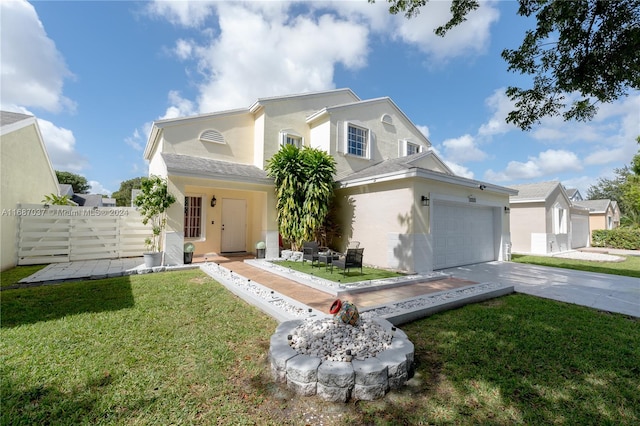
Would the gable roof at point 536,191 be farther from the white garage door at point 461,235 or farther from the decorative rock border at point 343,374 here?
the decorative rock border at point 343,374

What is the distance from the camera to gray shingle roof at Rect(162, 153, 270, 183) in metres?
9.93

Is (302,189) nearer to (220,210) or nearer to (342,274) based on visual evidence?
(342,274)

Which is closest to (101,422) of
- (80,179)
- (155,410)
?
(155,410)

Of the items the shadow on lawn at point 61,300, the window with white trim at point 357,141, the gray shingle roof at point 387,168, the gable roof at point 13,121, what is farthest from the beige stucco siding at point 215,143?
the shadow on lawn at point 61,300

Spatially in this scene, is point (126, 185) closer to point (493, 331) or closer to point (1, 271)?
point (1, 271)

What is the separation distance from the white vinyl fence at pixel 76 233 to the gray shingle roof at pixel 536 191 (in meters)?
22.9

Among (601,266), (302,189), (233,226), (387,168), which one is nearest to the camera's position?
(302,189)

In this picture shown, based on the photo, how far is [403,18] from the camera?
7008 millimetres

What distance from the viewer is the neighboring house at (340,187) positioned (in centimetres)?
960

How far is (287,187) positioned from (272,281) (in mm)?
4738

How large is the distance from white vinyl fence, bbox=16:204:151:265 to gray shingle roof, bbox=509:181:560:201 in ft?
75.3

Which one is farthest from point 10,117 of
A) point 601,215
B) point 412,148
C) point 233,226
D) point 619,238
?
point 601,215

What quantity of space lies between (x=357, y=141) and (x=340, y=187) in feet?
14.0

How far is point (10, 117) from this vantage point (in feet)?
33.1
